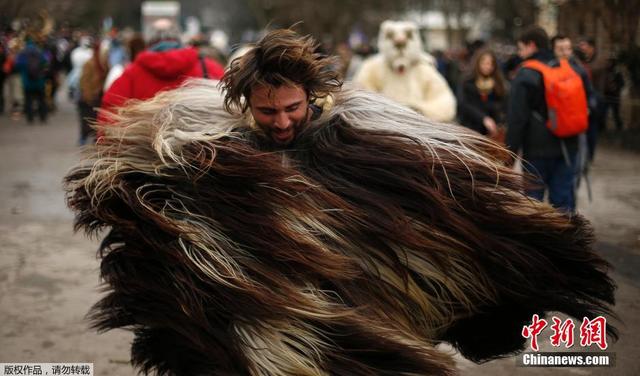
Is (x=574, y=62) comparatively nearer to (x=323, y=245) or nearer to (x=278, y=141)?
(x=278, y=141)

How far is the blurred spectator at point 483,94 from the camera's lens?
9773mm

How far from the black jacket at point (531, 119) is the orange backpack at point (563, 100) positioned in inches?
2.4

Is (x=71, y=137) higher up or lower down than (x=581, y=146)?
lower down

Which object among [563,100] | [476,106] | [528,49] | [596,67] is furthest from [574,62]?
[596,67]

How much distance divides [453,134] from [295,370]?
1.11 meters

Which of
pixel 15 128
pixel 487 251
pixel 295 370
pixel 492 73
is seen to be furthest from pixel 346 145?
pixel 15 128

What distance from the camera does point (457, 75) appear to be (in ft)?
66.3

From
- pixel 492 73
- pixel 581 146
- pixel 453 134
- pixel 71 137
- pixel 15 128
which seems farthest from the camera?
pixel 15 128

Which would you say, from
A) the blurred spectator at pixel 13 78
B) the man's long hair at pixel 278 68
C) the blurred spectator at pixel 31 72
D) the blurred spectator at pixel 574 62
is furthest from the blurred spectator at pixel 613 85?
the man's long hair at pixel 278 68

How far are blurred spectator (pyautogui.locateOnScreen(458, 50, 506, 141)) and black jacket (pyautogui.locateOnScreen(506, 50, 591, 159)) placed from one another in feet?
7.53

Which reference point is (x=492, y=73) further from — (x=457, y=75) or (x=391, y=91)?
(x=457, y=75)

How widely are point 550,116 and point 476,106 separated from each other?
2.53 meters

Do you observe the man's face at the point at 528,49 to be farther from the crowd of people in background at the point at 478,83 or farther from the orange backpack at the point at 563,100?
the orange backpack at the point at 563,100

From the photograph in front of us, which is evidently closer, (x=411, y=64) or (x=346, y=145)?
(x=346, y=145)
